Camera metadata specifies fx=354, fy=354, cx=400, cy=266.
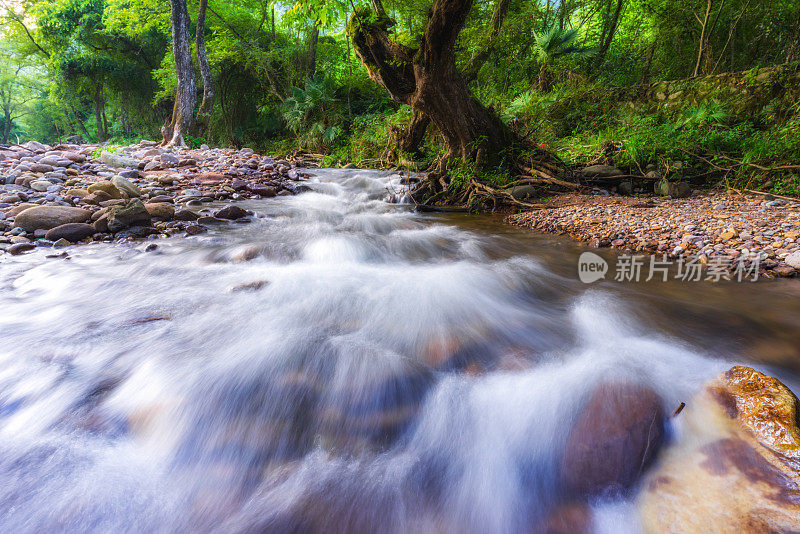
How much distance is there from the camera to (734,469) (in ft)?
4.06

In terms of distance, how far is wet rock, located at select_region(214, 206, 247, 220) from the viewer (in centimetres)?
493

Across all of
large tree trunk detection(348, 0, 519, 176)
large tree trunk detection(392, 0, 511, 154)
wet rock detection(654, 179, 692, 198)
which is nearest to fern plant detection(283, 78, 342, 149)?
large tree trunk detection(392, 0, 511, 154)

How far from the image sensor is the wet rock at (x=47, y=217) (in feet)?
12.6

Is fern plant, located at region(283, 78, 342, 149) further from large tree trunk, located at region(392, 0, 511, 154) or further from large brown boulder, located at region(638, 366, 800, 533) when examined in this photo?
large brown boulder, located at region(638, 366, 800, 533)

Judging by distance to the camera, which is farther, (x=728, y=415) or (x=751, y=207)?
(x=751, y=207)

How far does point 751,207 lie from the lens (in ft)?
13.8

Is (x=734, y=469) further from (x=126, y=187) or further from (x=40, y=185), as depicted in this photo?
(x=40, y=185)

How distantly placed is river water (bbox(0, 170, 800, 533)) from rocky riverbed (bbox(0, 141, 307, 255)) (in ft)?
2.45

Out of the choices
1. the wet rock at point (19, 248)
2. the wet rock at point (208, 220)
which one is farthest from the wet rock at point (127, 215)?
the wet rock at point (19, 248)

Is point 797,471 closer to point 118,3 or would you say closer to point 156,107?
point 118,3

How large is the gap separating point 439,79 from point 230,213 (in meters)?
3.74

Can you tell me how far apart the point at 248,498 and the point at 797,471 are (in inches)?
75.0

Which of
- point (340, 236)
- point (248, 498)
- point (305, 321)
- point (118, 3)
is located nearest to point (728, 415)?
point (248, 498)

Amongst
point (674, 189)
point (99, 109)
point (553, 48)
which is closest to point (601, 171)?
point (674, 189)
